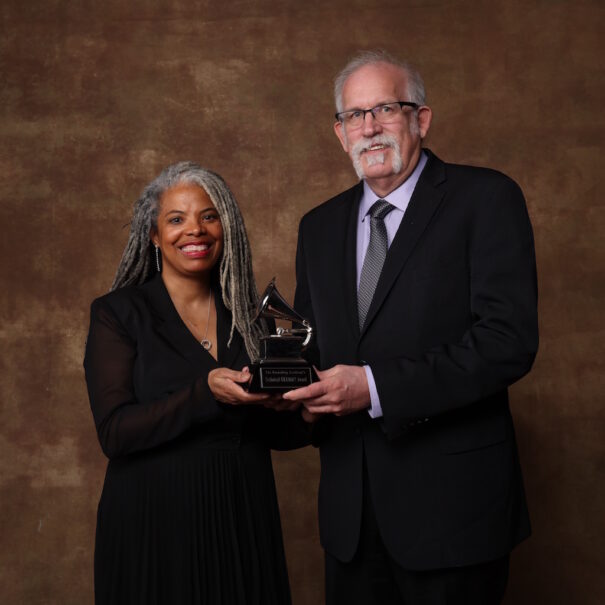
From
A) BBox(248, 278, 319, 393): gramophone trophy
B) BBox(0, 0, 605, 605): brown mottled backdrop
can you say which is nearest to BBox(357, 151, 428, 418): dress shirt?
BBox(248, 278, 319, 393): gramophone trophy

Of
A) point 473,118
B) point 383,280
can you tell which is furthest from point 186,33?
point 383,280

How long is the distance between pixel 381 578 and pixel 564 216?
9.56ft

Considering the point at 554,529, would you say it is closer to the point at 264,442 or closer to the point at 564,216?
the point at 564,216

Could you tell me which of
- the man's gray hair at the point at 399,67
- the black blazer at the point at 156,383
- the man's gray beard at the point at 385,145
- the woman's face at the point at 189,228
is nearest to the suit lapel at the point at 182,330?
the black blazer at the point at 156,383

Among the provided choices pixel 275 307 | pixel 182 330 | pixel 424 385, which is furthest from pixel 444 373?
pixel 182 330

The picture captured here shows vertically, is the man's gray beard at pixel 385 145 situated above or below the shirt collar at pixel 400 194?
above

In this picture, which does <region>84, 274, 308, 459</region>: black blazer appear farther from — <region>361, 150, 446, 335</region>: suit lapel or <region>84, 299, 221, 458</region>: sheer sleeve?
<region>361, 150, 446, 335</region>: suit lapel

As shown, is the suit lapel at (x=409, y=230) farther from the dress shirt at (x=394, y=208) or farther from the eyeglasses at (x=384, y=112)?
the eyeglasses at (x=384, y=112)

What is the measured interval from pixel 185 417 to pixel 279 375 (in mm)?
333

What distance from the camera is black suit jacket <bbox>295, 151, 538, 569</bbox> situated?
2611mm

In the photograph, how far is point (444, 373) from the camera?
102 inches

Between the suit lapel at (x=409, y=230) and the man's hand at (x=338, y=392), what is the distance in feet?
0.70

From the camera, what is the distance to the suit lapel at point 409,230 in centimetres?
274

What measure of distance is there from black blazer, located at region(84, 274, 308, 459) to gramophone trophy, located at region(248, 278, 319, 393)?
0.20 metres
